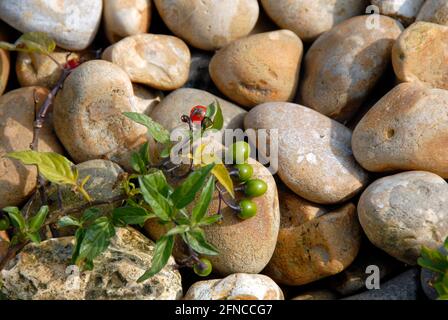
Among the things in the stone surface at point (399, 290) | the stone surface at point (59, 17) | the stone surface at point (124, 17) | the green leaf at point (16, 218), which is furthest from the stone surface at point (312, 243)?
the stone surface at point (59, 17)

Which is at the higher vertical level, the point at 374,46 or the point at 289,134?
the point at 374,46

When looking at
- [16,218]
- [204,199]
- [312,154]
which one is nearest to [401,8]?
[312,154]

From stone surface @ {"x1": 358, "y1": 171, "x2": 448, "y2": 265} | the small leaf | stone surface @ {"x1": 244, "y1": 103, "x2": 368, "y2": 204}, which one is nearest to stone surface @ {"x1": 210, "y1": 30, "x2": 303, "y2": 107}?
stone surface @ {"x1": 244, "y1": 103, "x2": 368, "y2": 204}

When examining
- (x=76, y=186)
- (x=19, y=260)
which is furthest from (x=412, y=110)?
(x=19, y=260)

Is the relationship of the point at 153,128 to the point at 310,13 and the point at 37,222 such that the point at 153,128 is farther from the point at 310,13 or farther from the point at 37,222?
the point at 310,13

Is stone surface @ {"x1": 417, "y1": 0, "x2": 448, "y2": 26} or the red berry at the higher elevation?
stone surface @ {"x1": 417, "y1": 0, "x2": 448, "y2": 26}

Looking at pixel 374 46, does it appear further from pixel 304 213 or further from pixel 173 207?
pixel 173 207

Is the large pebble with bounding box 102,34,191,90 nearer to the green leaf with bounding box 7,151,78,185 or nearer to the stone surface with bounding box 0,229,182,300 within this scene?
the green leaf with bounding box 7,151,78,185
